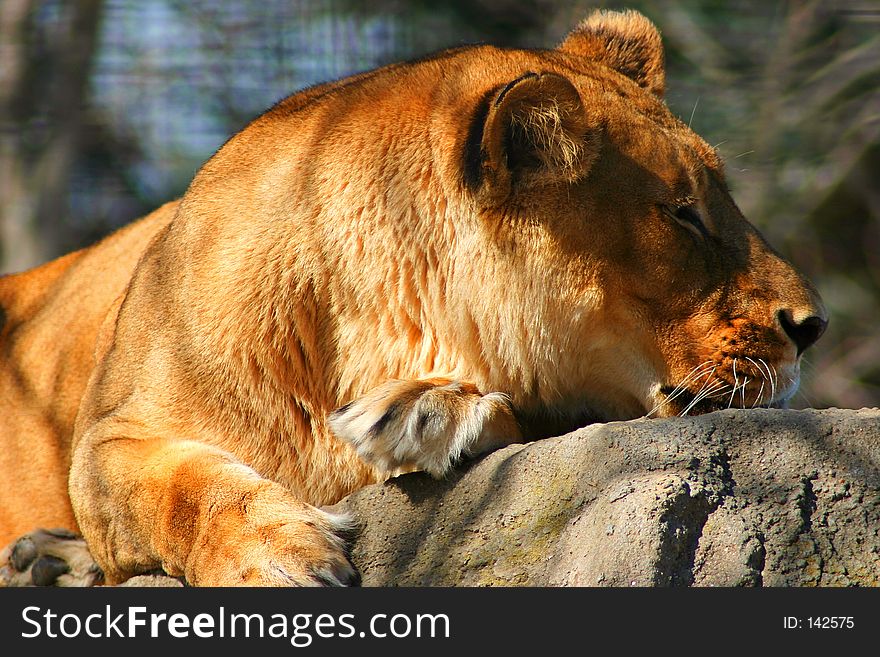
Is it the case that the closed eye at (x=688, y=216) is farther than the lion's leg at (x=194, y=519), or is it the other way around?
the closed eye at (x=688, y=216)

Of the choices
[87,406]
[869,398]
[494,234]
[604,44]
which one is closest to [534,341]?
[494,234]

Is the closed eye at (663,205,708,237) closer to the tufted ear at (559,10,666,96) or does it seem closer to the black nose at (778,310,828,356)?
the black nose at (778,310,828,356)

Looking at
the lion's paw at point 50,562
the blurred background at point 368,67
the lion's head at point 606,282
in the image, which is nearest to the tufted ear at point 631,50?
the lion's head at point 606,282

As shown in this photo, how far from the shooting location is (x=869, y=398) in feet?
20.3

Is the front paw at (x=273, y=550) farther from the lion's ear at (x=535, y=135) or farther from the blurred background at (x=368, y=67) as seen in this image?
the blurred background at (x=368, y=67)

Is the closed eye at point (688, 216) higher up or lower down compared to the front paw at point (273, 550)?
higher up

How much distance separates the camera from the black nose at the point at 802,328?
2268mm

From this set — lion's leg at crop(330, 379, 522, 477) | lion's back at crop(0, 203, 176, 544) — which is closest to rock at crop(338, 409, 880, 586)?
lion's leg at crop(330, 379, 522, 477)

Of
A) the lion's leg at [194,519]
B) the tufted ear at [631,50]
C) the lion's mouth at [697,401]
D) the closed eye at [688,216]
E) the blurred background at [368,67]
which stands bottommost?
the blurred background at [368,67]

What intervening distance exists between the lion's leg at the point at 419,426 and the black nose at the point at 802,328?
57 centimetres

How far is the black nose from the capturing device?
227 cm

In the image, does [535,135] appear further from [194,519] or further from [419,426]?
[194,519]

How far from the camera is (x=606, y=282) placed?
2.24 m

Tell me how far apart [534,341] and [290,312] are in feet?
1.51
